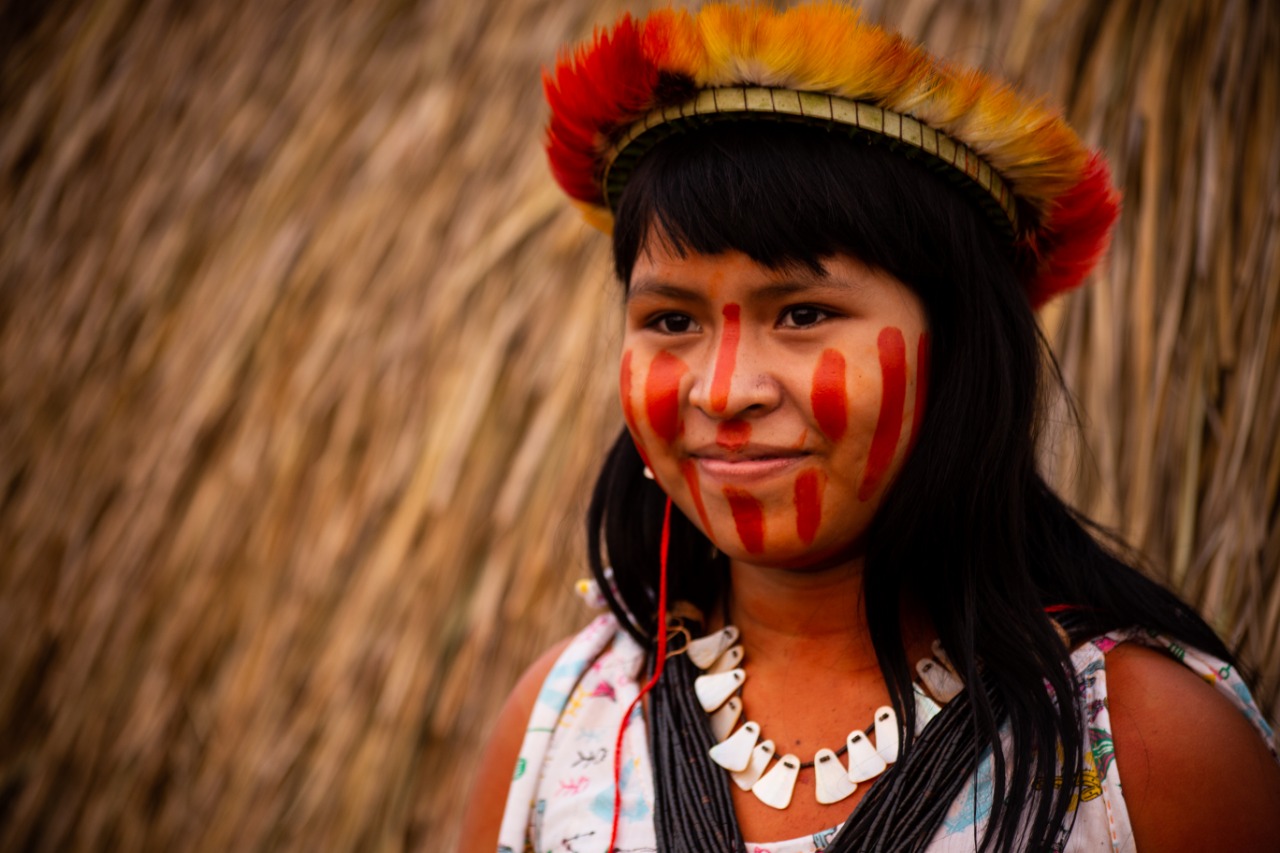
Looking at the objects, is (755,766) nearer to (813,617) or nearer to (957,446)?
(813,617)

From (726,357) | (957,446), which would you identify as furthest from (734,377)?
(957,446)

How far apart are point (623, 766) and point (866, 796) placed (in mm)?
294

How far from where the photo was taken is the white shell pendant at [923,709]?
1079mm

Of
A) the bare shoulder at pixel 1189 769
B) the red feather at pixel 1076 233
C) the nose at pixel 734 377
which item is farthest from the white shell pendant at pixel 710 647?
the red feather at pixel 1076 233

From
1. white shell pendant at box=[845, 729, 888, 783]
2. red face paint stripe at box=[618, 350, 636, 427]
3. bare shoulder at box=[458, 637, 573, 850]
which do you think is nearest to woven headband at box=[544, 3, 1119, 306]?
red face paint stripe at box=[618, 350, 636, 427]

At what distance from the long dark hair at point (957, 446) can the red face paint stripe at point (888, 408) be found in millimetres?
38

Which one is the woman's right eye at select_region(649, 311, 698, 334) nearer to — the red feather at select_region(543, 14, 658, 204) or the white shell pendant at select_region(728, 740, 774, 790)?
the red feather at select_region(543, 14, 658, 204)

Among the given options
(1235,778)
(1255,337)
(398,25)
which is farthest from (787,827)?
(398,25)

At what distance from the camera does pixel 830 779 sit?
3.56ft

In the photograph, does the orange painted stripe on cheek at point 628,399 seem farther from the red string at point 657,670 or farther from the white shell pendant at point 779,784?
the white shell pendant at point 779,784

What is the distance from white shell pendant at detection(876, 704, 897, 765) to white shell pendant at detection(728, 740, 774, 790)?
120 mm

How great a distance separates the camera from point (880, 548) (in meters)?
1.11

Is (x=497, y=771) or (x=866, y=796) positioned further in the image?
(x=497, y=771)

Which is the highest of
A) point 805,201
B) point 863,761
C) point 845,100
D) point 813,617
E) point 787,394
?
point 845,100
